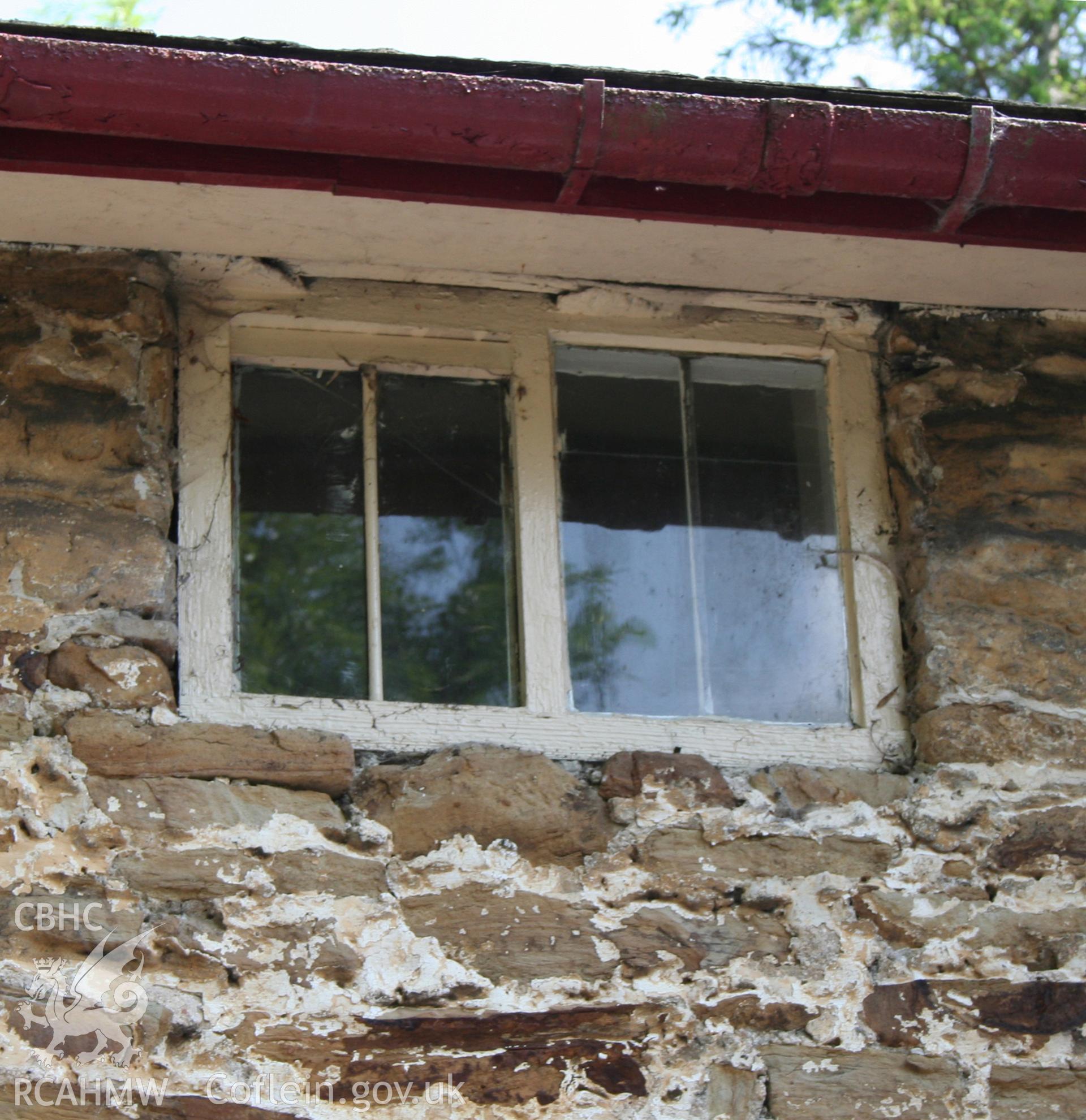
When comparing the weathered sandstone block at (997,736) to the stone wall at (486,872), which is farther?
the weathered sandstone block at (997,736)

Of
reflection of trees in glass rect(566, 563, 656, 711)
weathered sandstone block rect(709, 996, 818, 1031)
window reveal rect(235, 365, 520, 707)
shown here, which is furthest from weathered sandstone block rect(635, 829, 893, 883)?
window reveal rect(235, 365, 520, 707)

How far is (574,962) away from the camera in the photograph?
2.99 m

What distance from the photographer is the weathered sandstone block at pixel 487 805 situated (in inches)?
120

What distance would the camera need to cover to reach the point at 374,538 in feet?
11.0

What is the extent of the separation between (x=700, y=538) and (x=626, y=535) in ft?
0.50

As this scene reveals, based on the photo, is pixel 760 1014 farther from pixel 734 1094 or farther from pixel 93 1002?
pixel 93 1002

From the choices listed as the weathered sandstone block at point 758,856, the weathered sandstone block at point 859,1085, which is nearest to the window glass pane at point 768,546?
the weathered sandstone block at point 758,856

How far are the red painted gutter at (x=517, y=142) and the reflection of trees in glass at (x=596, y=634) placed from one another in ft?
2.43

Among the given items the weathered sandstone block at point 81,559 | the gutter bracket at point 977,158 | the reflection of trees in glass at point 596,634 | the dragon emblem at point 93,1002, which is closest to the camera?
the dragon emblem at point 93,1002

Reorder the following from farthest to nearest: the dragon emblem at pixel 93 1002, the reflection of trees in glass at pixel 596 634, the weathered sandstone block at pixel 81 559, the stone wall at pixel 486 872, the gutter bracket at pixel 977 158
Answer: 1. the reflection of trees in glass at pixel 596 634
2. the weathered sandstone block at pixel 81 559
3. the gutter bracket at pixel 977 158
4. the stone wall at pixel 486 872
5. the dragon emblem at pixel 93 1002

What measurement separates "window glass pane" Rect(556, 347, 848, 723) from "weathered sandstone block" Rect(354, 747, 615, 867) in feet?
0.77

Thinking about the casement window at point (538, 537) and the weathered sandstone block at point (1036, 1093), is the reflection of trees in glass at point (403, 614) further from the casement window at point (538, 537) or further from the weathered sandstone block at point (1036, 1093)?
the weathered sandstone block at point (1036, 1093)

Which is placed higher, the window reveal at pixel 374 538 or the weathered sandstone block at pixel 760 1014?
the window reveal at pixel 374 538

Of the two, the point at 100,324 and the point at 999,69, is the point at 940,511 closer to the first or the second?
the point at 100,324
